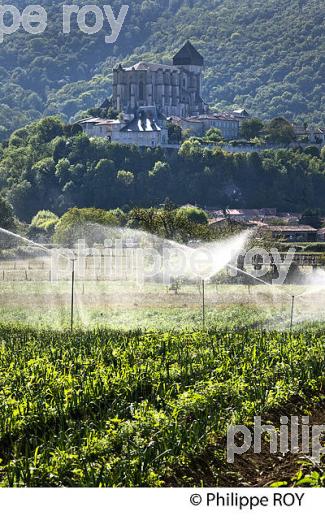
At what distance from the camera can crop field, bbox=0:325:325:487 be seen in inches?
439

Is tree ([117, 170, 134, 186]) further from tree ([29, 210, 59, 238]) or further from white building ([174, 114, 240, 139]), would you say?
white building ([174, 114, 240, 139])

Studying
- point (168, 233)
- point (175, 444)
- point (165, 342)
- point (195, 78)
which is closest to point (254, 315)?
point (165, 342)

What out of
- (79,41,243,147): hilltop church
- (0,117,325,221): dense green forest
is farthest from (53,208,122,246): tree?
(79,41,243,147): hilltop church

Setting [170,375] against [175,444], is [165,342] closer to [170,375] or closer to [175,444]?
[170,375]

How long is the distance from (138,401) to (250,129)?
13852 centimetres

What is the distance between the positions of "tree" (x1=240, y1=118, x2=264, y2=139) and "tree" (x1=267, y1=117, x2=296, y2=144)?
1.41m

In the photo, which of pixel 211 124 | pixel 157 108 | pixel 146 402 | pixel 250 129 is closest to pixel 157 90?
pixel 157 108

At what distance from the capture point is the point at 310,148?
143250 mm

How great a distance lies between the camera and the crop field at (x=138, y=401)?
11.1 m

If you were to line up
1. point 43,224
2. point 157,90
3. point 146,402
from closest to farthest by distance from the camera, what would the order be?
point 146,402, point 43,224, point 157,90

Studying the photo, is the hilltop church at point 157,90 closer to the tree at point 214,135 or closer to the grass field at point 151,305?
the tree at point 214,135

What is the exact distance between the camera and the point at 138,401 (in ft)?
45.5

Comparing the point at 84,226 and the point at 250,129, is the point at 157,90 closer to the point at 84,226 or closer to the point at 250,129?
the point at 250,129

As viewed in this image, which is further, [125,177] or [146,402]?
[125,177]
